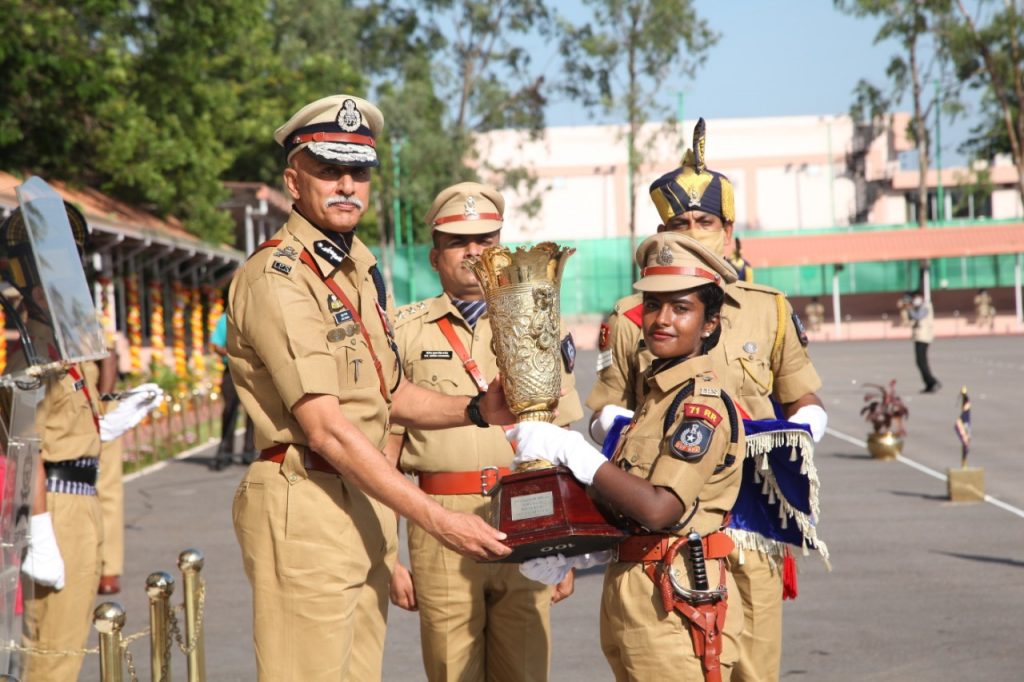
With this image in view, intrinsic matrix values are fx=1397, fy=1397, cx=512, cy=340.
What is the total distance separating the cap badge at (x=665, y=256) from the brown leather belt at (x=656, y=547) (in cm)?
86

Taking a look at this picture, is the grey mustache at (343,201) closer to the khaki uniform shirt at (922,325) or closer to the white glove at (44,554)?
the white glove at (44,554)

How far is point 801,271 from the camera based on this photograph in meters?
57.3

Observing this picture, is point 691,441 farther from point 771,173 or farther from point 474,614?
point 771,173

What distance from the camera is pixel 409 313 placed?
5750 mm

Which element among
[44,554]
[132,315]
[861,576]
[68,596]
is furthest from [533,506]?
[132,315]

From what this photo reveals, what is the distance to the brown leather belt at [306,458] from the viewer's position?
4.10 m

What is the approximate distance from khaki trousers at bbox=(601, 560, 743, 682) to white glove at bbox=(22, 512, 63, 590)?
2.20m

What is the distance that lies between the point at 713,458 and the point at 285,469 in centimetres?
126

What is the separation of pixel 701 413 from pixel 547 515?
0.56m

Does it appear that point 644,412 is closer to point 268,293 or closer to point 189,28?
point 268,293

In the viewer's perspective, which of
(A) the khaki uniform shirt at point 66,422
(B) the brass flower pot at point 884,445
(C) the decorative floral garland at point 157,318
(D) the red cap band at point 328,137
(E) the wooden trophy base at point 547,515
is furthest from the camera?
(C) the decorative floral garland at point 157,318

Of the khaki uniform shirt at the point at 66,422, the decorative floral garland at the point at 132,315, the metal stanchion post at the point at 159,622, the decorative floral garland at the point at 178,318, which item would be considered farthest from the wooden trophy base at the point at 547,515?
the decorative floral garland at the point at 178,318

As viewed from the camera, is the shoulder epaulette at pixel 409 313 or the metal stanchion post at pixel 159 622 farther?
the shoulder epaulette at pixel 409 313

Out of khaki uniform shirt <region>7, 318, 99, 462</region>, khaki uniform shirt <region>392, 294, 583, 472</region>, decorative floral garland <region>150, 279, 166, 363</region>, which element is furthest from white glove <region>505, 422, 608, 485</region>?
decorative floral garland <region>150, 279, 166, 363</region>
